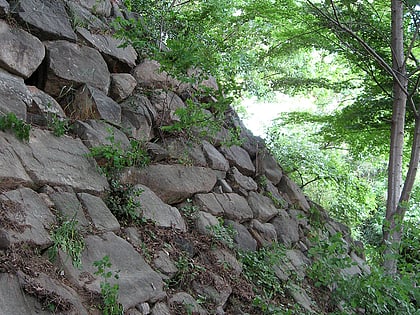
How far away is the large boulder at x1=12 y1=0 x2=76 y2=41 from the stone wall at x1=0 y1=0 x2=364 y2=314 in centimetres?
1

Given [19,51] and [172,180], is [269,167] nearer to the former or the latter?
[172,180]

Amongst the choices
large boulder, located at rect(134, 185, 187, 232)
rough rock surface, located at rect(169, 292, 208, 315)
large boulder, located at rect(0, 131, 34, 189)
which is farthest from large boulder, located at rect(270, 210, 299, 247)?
large boulder, located at rect(0, 131, 34, 189)

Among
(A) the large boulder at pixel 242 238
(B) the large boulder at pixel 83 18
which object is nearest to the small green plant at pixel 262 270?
(A) the large boulder at pixel 242 238

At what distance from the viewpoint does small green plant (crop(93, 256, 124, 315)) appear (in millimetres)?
2801

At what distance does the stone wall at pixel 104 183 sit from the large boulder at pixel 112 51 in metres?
0.01

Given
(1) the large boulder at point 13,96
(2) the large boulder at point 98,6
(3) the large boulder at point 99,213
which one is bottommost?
(3) the large boulder at point 99,213

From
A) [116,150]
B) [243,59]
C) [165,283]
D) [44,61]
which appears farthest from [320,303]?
[243,59]

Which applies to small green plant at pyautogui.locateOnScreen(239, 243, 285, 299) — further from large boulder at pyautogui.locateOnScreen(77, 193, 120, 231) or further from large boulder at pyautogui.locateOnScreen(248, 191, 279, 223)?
A: large boulder at pyautogui.locateOnScreen(77, 193, 120, 231)

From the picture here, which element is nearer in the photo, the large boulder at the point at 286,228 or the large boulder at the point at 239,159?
the large boulder at the point at 286,228

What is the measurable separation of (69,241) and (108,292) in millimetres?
453

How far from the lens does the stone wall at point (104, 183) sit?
2877mm

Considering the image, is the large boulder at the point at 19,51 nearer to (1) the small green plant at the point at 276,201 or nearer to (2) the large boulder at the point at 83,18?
(2) the large boulder at the point at 83,18

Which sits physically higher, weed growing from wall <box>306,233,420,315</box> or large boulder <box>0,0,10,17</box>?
large boulder <box>0,0,10,17</box>

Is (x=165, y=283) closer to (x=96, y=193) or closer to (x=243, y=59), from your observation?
(x=96, y=193)
